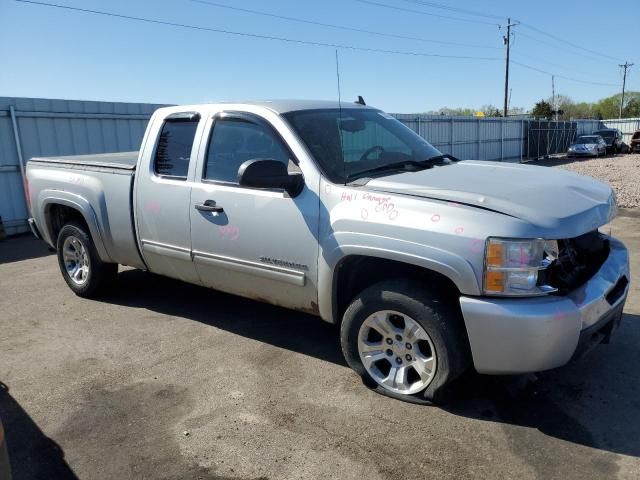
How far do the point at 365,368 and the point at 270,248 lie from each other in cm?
107

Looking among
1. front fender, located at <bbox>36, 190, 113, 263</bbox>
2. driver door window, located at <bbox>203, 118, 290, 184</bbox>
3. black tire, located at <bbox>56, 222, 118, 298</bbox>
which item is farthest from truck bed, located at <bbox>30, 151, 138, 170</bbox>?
driver door window, located at <bbox>203, 118, 290, 184</bbox>

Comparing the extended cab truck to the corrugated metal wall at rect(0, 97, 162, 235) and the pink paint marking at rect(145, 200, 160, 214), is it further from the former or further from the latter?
the corrugated metal wall at rect(0, 97, 162, 235)

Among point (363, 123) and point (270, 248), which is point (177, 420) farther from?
point (363, 123)

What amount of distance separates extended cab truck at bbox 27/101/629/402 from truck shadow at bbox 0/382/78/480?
163cm

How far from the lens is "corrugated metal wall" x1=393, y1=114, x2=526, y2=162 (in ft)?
68.8

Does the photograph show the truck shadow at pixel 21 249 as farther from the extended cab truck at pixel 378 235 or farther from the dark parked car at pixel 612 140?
the dark parked car at pixel 612 140

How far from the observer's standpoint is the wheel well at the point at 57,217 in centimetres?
573

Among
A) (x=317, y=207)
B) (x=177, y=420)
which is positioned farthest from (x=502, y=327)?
(x=177, y=420)

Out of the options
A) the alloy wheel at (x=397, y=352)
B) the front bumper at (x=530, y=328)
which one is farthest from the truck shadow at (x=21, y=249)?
the front bumper at (x=530, y=328)

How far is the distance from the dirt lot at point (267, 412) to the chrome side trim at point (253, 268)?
28.0 inches

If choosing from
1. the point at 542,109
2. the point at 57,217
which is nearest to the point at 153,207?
the point at 57,217

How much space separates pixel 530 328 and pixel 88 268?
4448mm

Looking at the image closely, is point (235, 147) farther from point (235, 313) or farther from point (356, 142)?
point (235, 313)

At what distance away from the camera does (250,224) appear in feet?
12.8
